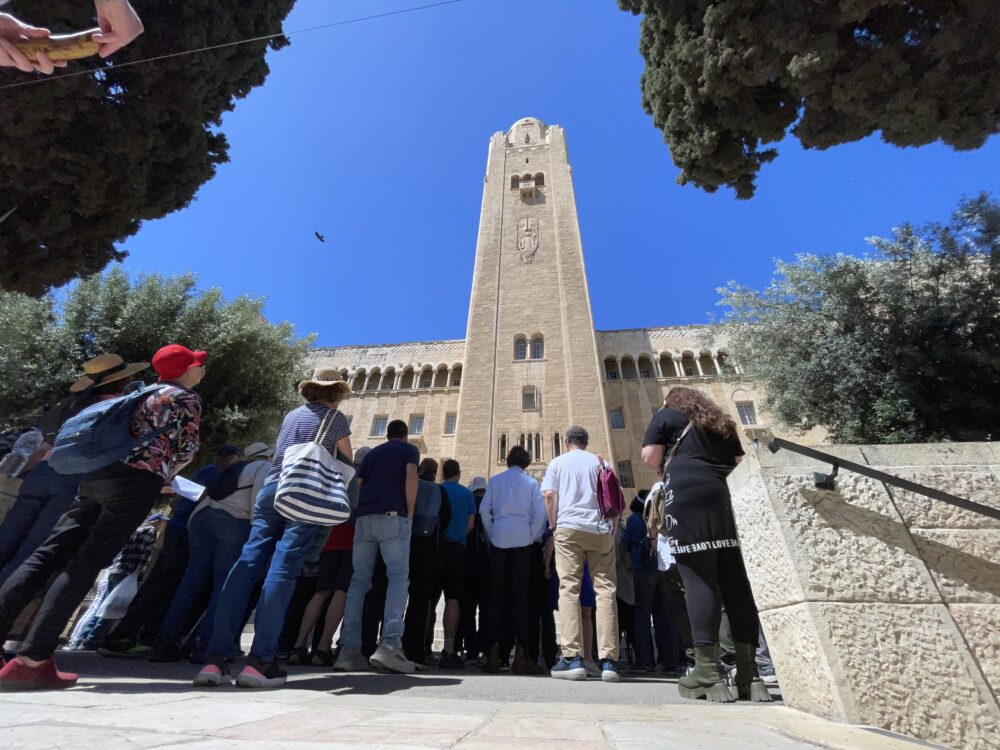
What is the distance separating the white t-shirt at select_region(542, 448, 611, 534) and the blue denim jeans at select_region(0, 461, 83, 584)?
386 centimetres

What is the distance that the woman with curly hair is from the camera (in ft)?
8.97

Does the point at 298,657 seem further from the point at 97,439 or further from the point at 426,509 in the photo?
the point at 97,439

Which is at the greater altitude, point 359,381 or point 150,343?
point 359,381

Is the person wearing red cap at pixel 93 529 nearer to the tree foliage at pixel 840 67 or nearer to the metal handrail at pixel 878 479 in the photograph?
the metal handrail at pixel 878 479

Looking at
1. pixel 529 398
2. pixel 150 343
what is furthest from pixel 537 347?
pixel 150 343

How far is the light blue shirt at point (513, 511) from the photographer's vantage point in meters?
4.33

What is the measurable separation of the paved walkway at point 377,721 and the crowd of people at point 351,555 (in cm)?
49

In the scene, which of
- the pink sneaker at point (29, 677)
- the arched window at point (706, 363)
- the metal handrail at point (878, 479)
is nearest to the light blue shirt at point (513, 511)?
the metal handrail at point (878, 479)

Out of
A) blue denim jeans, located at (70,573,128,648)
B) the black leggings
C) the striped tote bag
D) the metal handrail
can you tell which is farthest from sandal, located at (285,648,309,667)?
Result: the metal handrail

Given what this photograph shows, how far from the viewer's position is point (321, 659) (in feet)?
13.3

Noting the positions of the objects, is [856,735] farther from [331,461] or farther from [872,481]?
[331,461]

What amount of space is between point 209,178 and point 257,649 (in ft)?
27.8

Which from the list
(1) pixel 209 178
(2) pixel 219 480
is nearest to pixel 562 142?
(1) pixel 209 178

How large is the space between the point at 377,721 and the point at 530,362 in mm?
23917
